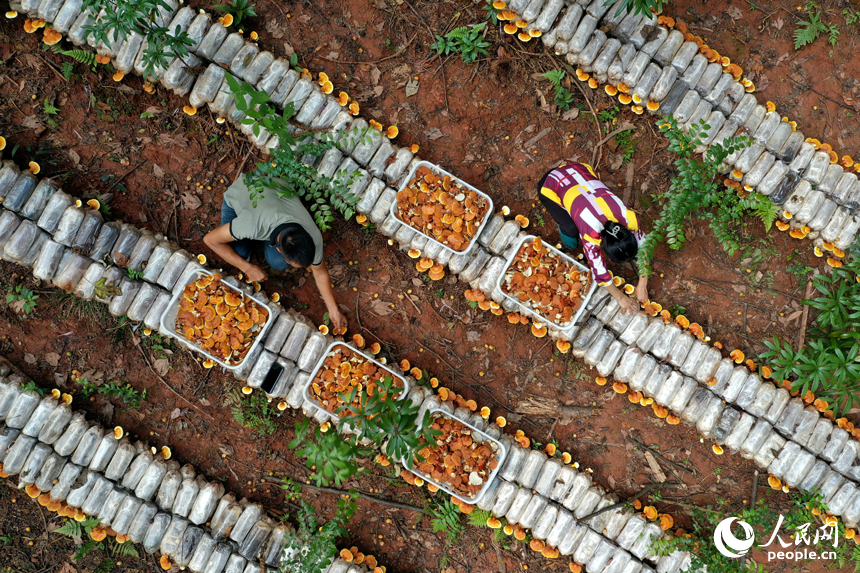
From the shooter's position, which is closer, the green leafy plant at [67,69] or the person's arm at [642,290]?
the person's arm at [642,290]

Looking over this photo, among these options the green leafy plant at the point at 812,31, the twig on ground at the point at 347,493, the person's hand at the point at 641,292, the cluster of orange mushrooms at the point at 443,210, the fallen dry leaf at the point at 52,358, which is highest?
the green leafy plant at the point at 812,31

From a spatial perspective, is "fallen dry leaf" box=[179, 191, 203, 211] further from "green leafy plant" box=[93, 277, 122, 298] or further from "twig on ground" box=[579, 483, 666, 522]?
"twig on ground" box=[579, 483, 666, 522]

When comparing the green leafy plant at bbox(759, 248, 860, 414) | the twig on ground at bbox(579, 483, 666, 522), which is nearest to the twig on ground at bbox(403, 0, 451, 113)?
the green leafy plant at bbox(759, 248, 860, 414)

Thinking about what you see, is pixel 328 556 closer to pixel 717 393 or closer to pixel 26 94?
pixel 717 393

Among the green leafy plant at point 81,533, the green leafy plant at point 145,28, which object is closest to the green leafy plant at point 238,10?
the green leafy plant at point 145,28

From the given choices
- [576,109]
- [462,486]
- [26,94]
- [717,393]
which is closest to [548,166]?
[576,109]

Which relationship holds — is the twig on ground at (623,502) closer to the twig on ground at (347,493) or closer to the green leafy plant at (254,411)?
the twig on ground at (347,493)

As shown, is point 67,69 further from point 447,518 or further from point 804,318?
point 804,318
